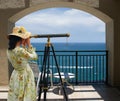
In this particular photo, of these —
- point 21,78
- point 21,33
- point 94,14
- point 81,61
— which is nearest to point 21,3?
point 94,14

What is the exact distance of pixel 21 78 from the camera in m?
4.46

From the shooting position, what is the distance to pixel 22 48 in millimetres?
4434

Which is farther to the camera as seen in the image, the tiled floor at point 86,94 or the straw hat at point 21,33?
the tiled floor at point 86,94

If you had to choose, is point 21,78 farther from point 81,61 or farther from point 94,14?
point 81,61

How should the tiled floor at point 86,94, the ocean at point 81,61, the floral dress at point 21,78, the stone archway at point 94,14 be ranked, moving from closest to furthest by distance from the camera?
the floral dress at point 21,78 < the tiled floor at point 86,94 < the stone archway at point 94,14 < the ocean at point 81,61

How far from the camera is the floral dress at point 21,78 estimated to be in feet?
14.5

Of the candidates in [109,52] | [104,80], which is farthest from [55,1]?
[104,80]

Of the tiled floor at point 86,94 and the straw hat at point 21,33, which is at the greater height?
the straw hat at point 21,33

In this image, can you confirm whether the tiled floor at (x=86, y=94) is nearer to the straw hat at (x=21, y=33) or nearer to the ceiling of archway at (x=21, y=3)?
the ceiling of archway at (x=21, y=3)

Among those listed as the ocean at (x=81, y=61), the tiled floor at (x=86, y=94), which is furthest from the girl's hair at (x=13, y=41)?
the ocean at (x=81, y=61)

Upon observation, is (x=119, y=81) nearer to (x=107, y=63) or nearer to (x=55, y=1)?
(x=107, y=63)

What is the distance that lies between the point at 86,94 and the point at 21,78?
326cm

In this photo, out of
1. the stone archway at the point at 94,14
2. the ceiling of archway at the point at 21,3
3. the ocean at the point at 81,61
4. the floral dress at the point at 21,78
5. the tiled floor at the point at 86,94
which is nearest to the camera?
the floral dress at the point at 21,78

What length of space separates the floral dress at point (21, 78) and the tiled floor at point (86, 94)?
96.3 inches
